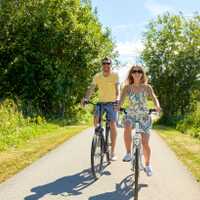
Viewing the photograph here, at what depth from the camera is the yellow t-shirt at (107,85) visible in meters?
10.6

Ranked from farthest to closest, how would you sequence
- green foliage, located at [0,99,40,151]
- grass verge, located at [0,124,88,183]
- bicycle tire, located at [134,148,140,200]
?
green foliage, located at [0,99,40,151] → grass verge, located at [0,124,88,183] → bicycle tire, located at [134,148,140,200]

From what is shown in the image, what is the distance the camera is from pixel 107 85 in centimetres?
1063

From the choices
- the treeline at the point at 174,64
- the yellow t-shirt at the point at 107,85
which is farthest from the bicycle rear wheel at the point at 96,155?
the treeline at the point at 174,64

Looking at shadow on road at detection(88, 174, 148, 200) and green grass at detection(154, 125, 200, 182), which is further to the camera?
green grass at detection(154, 125, 200, 182)

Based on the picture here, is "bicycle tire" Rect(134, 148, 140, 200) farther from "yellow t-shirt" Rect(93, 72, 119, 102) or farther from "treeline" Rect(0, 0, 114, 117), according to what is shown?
"treeline" Rect(0, 0, 114, 117)

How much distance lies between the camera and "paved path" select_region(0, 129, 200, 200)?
8.34 meters

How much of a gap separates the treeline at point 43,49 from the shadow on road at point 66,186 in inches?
796

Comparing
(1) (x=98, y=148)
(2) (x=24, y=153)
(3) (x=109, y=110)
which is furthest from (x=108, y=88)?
(2) (x=24, y=153)

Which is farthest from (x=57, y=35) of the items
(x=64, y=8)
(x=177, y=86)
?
(x=177, y=86)

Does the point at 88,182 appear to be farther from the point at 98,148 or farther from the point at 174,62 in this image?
the point at 174,62

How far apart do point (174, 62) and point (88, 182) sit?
29.2 m

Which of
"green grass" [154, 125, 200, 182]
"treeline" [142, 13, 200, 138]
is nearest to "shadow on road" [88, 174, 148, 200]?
"green grass" [154, 125, 200, 182]

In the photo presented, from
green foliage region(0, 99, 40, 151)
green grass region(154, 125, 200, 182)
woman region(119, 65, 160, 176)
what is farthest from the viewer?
green foliage region(0, 99, 40, 151)

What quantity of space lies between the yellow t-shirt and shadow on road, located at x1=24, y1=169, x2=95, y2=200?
62.4 inches
